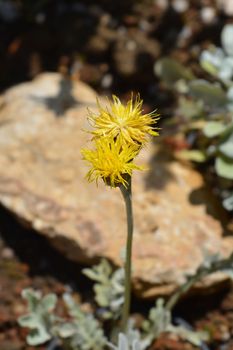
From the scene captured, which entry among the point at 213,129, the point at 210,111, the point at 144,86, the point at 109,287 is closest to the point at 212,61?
the point at 210,111

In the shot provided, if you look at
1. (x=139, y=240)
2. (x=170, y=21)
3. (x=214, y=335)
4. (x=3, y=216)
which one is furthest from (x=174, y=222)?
(x=170, y=21)

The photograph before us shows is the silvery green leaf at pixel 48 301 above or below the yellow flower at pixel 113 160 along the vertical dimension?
above

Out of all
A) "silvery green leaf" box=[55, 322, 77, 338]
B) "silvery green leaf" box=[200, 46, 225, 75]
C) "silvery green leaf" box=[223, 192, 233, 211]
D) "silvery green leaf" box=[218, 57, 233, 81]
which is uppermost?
"silvery green leaf" box=[200, 46, 225, 75]

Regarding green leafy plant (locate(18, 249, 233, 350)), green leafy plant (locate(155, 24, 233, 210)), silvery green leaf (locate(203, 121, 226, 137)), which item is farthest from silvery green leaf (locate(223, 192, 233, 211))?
green leafy plant (locate(18, 249, 233, 350))

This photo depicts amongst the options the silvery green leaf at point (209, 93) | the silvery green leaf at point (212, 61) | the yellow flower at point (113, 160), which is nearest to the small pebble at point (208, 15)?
the silvery green leaf at point (212, 61)

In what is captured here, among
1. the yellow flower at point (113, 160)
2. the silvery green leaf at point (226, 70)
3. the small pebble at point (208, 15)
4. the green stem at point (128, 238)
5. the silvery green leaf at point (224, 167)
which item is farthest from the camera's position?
the small pebble at point (208, 15)

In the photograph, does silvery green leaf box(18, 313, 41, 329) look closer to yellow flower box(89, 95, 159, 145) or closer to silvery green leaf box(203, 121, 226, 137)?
yellow flower box(89, 95, 159, 145)

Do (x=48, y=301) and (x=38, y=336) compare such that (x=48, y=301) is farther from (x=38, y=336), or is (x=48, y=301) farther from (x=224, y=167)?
(x=224, y=167)

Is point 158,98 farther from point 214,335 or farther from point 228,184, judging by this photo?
point 214,335

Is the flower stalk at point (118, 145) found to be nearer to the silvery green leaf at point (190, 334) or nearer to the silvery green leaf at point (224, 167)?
the silvery green leaf at point (190, 334)
